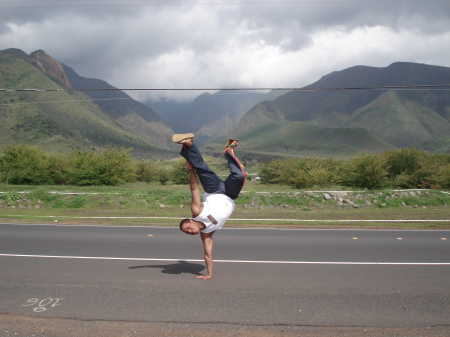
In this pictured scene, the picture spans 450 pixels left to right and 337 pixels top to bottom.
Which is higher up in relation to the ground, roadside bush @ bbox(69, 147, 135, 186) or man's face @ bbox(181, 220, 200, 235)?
man's face @ bbox(181, 220, 200, 235)

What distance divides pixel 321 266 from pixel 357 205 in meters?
14.1

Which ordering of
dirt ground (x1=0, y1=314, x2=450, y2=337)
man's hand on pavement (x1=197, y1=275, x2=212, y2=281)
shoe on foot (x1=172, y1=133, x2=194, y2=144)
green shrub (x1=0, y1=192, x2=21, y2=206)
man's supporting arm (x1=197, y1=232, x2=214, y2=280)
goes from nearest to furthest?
dirt ground (x1=0, y1=314, x2=450, y2=337) → shoe on foot (x1=172, y1=133, x2=194, y2=144) → man's supporting arm (x1=197, y1=232, x2=214, y2=280) → man's hand on pavement (x1=197, y1=275, x2=212, y2=281) → green shrub (x1=0, y1=192, x2=21, y2=206)

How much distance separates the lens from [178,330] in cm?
502

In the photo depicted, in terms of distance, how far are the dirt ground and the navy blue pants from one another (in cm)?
205

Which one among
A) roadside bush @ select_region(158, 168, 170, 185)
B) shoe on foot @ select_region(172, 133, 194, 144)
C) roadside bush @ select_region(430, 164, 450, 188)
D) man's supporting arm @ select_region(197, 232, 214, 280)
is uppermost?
shoe on foot @ select_region(172, 133, 194, 144)

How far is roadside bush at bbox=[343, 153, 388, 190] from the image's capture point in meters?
28.1

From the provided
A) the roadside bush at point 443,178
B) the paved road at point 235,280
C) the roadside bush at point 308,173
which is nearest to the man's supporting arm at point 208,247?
the paved road at point 235,280

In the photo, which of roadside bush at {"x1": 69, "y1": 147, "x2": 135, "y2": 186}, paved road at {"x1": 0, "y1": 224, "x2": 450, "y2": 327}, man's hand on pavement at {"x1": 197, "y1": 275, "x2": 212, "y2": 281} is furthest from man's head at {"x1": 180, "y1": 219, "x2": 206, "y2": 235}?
roadside bush at {"x1": 69, "y1": 147, "x2": 135, "y2": 186}

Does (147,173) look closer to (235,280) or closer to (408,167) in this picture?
(408,167)

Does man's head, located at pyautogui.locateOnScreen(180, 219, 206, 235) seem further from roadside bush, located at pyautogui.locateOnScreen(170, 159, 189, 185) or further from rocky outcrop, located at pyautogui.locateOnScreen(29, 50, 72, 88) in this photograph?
rocky outcrop, located at pyautogui.locateOnScreen(29, 50, 72, 88)

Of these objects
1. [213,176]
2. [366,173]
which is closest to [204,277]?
[213,176]

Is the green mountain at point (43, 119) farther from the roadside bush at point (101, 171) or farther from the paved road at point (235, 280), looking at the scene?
the paved road at point (235, 280)

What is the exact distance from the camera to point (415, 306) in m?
5.82

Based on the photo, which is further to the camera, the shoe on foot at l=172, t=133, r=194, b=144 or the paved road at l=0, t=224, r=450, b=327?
the shoe on foot at l=172, t=133, r=194, b=144
